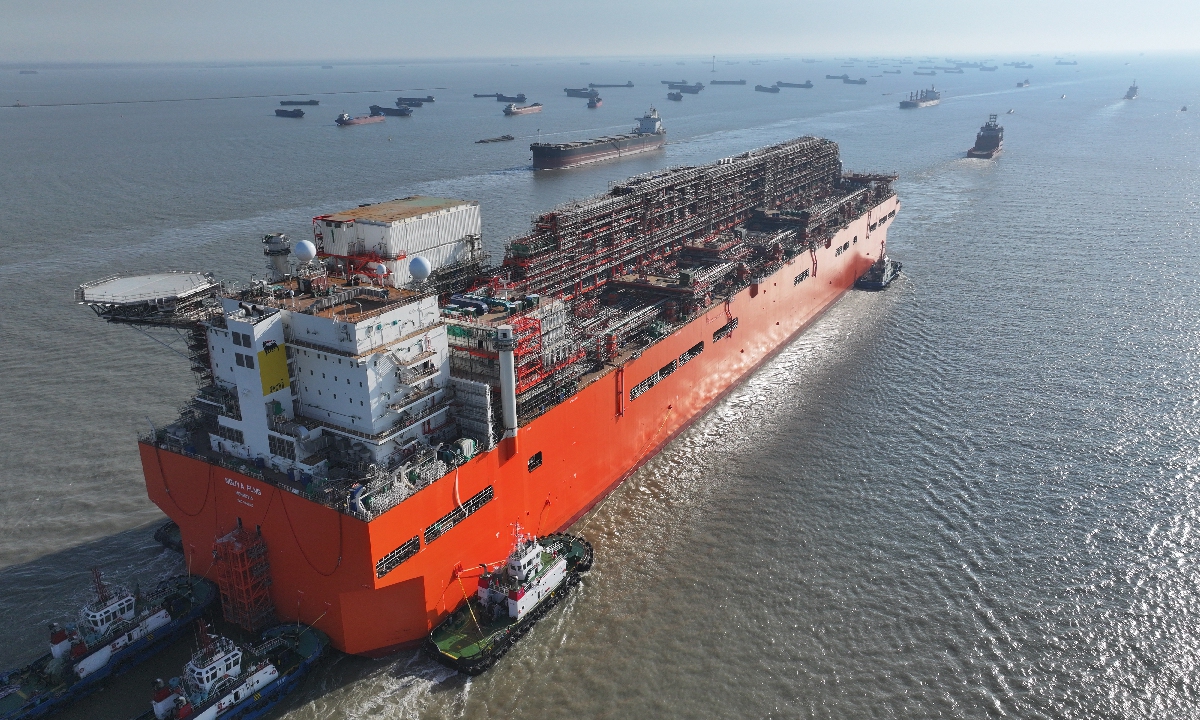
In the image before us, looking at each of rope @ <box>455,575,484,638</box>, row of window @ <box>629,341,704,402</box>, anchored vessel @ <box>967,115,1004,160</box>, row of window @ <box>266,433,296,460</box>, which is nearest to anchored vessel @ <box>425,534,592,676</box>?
rope @ <box>455,575,484,638</box>

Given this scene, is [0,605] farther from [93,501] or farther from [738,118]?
[738,118]

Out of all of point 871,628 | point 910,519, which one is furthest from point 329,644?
point 910,519

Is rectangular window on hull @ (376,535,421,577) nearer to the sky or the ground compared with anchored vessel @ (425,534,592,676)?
Result: nearer to the sky

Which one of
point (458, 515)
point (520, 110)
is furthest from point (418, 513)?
point (520, 110)

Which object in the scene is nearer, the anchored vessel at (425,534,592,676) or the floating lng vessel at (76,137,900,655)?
the floating lng vessel at (76,137,900,655)

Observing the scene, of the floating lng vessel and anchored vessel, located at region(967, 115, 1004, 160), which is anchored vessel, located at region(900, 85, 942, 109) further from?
the floating lng vessel

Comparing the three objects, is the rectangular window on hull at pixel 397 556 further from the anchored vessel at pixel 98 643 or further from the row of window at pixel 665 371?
the row of window at pixel 665 371

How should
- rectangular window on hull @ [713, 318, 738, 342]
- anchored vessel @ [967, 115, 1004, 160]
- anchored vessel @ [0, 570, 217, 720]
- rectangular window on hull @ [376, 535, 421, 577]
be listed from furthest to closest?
anchored vessel @ [967, 115, 1004, 160], rectangular window on hull @ [713, 318, 738, 342], rectangular window on hull @ [376, 535, 421, 577], anchored vessel @ [0, 570, 217, 720]
